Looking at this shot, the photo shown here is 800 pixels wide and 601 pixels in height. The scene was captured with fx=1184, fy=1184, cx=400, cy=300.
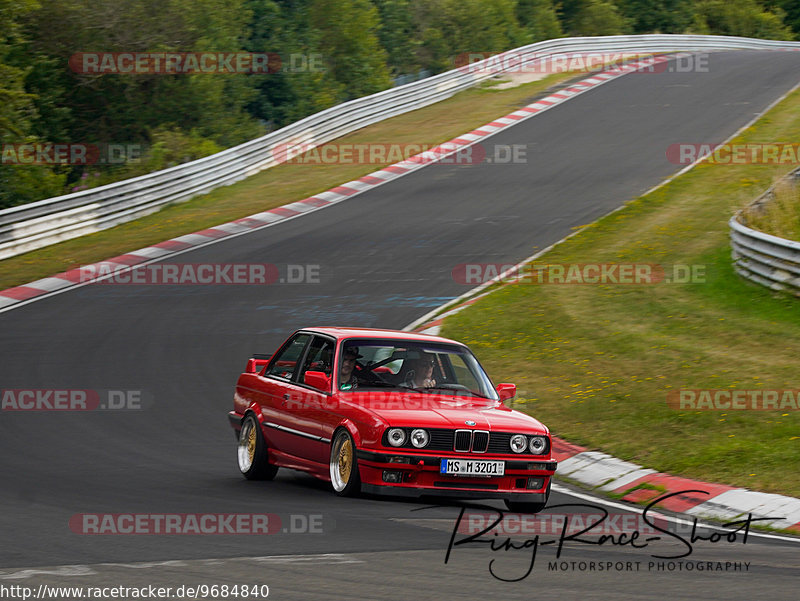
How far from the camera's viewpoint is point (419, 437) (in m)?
9.05

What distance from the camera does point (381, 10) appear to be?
60.2 m

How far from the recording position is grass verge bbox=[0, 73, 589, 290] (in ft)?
77.4

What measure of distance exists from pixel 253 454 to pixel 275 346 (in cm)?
659

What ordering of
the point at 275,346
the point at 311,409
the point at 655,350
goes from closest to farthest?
1. the point at 311,409
2. the point at 655,350
3. the point at 275,346

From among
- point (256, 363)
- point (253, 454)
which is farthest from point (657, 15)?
point (253, 454)

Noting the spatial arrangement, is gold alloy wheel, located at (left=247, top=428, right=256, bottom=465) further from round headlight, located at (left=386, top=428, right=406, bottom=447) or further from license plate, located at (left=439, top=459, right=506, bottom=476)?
license plate, located at (left=439, top=459, right=506, bottom=476)

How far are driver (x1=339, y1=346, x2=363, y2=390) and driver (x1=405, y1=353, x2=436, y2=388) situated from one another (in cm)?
46

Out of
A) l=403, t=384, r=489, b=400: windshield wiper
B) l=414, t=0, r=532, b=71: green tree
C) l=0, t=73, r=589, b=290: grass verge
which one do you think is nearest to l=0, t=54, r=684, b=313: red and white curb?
l=0, t=73, r=589, b=290: grass verge

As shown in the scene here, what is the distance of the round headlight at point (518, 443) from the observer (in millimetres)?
9320

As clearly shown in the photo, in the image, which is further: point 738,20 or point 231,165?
point 738,20

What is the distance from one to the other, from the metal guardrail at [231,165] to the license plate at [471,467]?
54.8 feet

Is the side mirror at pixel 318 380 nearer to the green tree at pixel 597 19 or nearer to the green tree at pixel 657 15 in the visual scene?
the green tree at pixel 597 19

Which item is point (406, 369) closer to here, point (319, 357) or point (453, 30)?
point (319, 357)

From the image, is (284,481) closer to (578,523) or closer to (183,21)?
(578,523)
